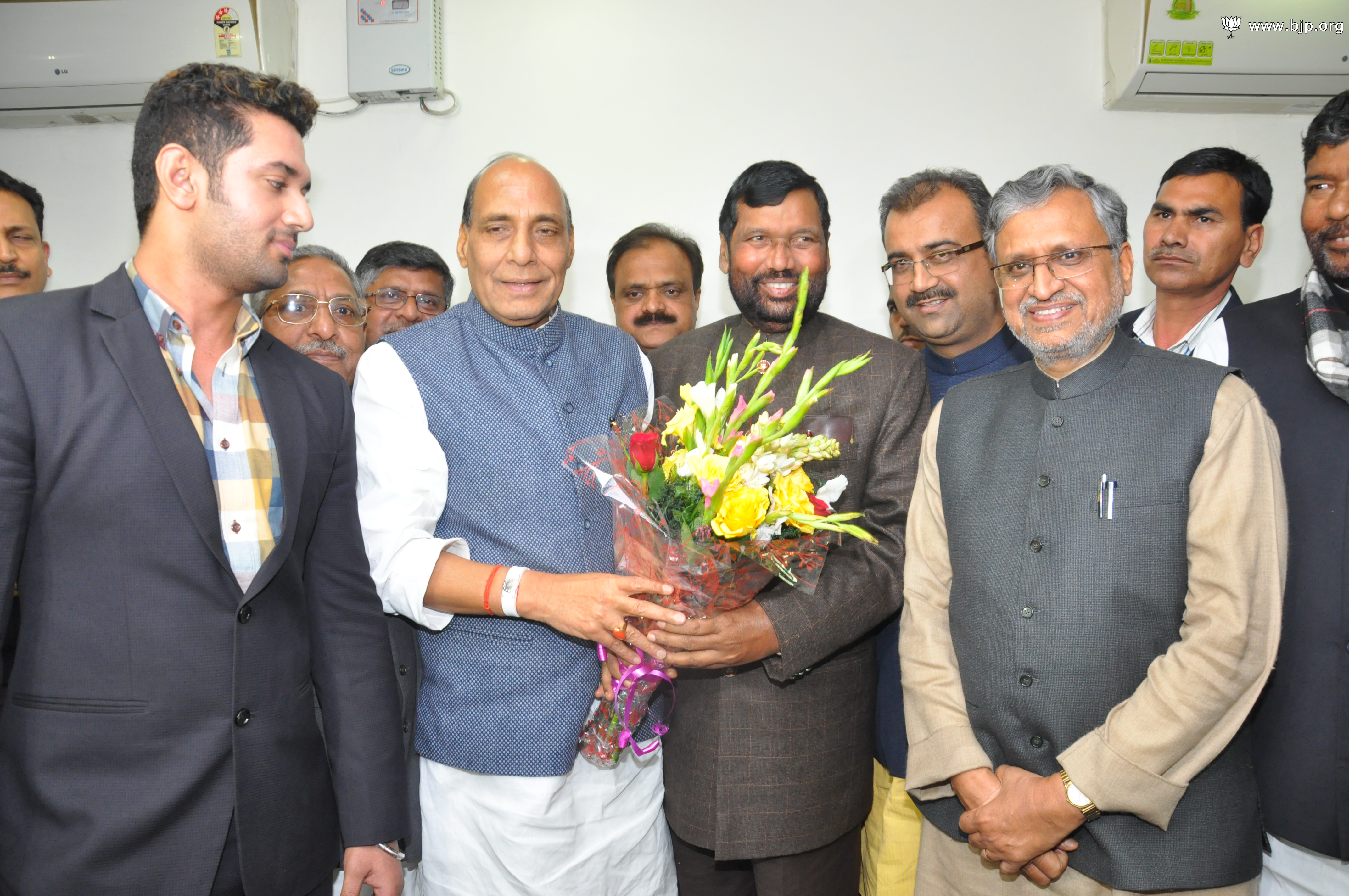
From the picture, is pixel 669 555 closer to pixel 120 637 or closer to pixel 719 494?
pixel 719 494

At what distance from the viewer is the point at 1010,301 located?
1878 mm

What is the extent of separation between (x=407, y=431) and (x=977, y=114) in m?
3.22

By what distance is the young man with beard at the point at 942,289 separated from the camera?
2369 millimetres

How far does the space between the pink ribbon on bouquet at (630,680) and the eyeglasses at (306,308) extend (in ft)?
4.48

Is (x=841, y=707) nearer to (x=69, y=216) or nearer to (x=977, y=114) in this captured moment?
(x=977, y=114)

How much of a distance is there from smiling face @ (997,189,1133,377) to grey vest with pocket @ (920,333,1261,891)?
0.15 feet

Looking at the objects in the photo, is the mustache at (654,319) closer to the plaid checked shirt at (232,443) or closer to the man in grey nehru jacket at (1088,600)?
the man in grey nehru jacket at (1088,600)

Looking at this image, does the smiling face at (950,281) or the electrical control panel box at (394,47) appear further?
the electrical control panel box at (394,47)

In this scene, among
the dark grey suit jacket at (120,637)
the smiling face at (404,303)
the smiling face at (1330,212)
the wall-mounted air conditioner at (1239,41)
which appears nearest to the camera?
the dark grey suit jacket at (120,637)

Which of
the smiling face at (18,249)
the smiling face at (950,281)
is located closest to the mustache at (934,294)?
the smiling face at (950,281)

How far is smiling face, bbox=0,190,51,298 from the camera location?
2490 mm

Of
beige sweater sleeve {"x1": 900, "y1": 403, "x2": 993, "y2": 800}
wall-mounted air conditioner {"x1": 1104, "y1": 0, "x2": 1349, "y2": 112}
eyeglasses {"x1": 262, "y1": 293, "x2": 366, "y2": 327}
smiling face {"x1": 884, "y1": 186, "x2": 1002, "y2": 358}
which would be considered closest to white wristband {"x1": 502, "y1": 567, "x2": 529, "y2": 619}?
beige sweater sleeve {"x1": 900, "y1": 403, "x2": 993, "y2": 800}

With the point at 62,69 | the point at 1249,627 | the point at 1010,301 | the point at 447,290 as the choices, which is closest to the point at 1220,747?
the point at 1249,627

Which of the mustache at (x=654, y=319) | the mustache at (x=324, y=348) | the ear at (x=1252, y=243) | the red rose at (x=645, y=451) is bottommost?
the red rose at (x=645, y=451)
